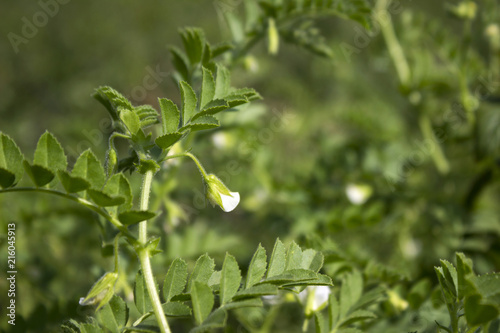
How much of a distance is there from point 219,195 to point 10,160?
0.30m

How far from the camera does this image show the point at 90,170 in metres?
0.62

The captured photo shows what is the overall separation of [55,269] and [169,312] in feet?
2.60

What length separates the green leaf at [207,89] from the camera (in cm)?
68

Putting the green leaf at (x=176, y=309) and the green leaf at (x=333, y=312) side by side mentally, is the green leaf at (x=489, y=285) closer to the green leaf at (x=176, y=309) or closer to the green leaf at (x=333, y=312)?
the green leaf at (x=333, y=312)

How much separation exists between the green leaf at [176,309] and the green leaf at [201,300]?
1.1 inches

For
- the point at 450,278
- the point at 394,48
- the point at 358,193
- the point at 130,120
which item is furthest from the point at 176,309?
the point at 394,48

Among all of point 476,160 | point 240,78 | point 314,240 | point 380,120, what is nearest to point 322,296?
point 314,240

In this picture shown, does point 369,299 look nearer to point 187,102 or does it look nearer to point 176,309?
point 176,309

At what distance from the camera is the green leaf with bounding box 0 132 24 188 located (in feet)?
2.04

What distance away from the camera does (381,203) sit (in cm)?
134

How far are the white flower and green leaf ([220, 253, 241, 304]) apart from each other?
0.34ft

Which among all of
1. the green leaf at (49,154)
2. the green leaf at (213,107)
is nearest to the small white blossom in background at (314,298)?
the green leaf at (213,107)

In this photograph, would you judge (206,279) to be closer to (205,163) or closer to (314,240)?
(314,240)

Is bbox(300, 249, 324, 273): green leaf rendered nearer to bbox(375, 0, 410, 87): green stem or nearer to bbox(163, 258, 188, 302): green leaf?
bbox(163, 258, 188, 302): green leaf
